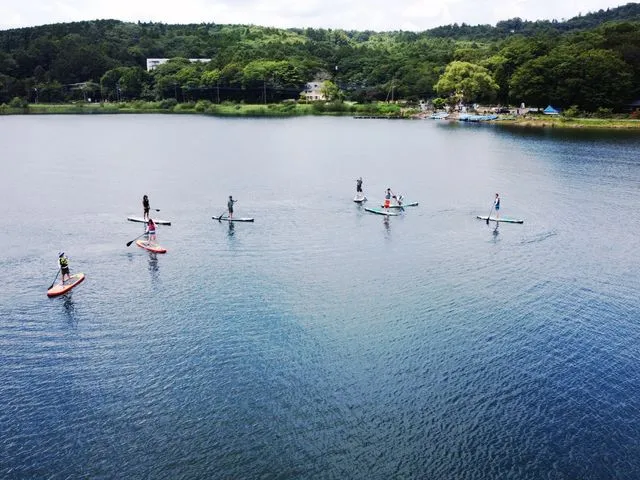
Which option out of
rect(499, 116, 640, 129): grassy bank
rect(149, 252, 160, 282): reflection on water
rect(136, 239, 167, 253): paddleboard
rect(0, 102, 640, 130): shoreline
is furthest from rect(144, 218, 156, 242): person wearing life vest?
rect(499, 116, 640, 129): grassy bank

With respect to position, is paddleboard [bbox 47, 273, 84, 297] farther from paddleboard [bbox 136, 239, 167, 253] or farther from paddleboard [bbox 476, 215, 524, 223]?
paddleboard [bbox 476, 215, 524, 223]

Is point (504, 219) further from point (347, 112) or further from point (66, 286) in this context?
point (347, 112)

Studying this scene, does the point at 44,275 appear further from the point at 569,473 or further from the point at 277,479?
the point at 569,473

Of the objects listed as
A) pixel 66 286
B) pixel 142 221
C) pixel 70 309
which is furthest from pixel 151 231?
pixel 70 309

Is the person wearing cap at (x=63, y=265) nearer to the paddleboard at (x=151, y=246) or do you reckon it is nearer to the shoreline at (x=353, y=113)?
the paddleboard at (x=151, y=246)

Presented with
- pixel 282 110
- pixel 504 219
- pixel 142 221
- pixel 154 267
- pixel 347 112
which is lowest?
pixel 154 267
